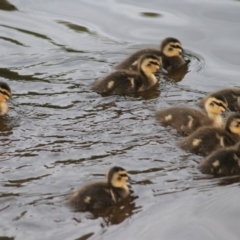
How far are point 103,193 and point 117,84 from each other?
2134mm

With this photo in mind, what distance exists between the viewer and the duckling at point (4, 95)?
671 centimetres

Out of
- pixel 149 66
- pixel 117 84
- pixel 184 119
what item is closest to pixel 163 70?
pixel 149 66

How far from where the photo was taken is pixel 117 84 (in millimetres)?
7184

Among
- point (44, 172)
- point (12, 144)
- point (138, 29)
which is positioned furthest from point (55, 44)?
point (44, 172)

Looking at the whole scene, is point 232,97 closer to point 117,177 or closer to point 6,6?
point 117,177

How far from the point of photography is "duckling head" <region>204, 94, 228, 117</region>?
6574mm

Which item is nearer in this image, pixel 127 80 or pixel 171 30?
pixel 127 80

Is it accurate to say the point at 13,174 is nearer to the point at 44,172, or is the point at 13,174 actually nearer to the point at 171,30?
the point at 44,172

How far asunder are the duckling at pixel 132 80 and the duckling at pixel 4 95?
Result: 0.82 meters

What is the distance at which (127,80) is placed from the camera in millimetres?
7277

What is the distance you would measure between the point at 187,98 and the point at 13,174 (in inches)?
81.6

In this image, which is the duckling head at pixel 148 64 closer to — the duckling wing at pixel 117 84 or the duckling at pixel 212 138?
the duckling wing at pixel 117 84

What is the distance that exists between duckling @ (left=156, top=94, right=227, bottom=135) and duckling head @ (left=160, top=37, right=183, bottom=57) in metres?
1.49

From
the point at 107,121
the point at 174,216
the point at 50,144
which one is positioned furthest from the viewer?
the point at 107,121
